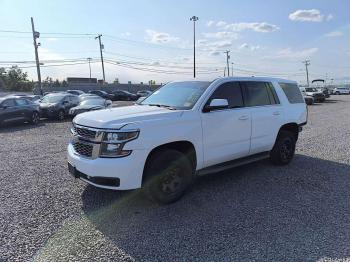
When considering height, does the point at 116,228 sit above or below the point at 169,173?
below

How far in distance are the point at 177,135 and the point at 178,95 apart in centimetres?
114

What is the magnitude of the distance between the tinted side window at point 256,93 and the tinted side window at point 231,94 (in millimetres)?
192

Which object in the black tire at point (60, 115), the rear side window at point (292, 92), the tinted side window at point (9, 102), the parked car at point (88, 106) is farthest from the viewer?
the black tire at point (60, 115)

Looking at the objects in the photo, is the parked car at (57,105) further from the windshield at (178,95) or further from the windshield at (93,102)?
the windshield at (178,95)

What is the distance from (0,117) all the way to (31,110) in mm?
1796

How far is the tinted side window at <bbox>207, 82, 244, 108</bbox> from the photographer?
578cm

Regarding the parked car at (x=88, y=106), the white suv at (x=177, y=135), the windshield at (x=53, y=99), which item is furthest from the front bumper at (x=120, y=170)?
the windshield at (x=53, y=99)

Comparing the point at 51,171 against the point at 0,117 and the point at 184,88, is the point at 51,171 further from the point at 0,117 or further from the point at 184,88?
the point at 0,117

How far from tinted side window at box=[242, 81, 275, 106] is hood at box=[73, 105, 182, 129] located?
177 centimetres

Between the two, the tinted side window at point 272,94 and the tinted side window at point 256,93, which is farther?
the tinted side window at point 272,94

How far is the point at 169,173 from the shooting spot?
4977 mm

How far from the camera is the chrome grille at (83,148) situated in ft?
15.6

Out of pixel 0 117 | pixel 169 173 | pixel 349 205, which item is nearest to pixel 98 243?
pixel 169 173

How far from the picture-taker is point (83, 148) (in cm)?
488
